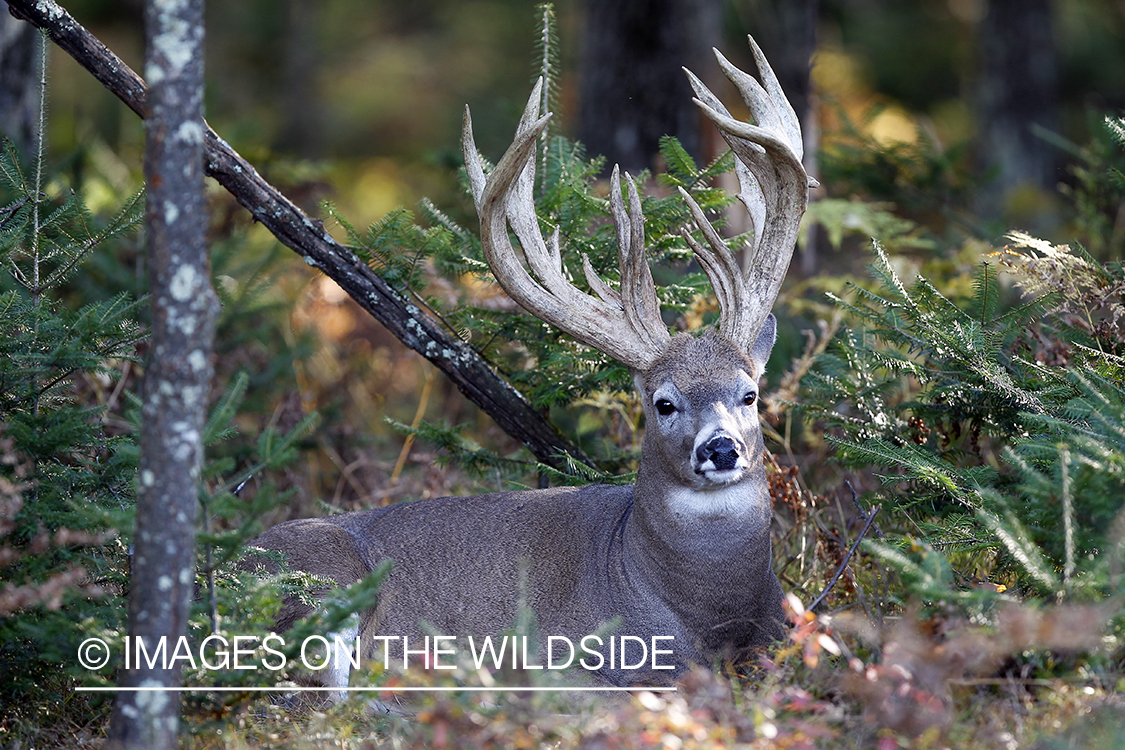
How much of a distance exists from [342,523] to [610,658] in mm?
1710

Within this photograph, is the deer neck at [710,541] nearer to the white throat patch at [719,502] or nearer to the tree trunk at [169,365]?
the white throat patch at [719,502]

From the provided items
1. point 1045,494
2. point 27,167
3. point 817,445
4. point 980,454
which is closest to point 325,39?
point 27,167

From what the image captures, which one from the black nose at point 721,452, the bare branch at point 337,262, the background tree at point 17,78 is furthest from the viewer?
the background tree at point 17,78

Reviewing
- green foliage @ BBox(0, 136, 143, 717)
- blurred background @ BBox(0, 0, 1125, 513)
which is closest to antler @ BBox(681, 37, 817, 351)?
blurred background @ BBox(0, 0, 1125, 513)

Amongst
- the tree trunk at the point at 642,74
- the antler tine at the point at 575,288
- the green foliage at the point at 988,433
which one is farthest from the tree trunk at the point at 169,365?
the tree trunk at the point at 642,74

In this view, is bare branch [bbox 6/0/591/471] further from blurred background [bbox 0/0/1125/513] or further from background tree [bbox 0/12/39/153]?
background tree [bbox 0/12/39/153]

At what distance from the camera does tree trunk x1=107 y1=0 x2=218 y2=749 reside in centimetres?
348

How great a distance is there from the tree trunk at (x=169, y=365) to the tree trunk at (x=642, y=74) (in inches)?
243

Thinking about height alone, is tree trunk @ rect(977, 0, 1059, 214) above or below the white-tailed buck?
above

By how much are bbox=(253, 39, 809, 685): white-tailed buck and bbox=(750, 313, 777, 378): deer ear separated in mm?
13

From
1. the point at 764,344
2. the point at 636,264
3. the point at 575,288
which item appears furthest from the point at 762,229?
the point at 575,288

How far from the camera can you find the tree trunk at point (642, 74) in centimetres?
940

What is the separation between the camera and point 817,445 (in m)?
7.20

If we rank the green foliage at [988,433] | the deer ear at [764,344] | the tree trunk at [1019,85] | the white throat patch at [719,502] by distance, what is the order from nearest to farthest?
1. the green foliage at [988,433]
2. the white throat patch at [719,502]
3. the deer ear at [764,344]
4. the tree trunk at [1019,85]
